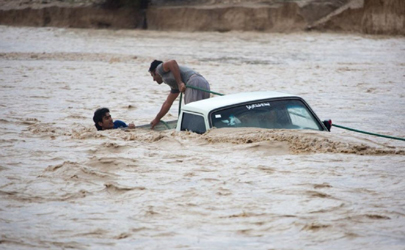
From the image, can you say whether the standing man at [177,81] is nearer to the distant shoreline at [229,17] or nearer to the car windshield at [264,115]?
the car windshield at [264,115]

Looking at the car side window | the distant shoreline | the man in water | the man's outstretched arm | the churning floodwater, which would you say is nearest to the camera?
the churning floodwater

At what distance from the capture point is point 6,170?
23.7ft

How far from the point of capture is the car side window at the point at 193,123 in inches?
299

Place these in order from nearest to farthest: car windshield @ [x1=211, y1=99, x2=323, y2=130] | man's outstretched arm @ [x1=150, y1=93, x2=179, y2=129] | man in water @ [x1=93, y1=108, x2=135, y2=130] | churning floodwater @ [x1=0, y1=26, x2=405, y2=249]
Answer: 1. churning floodwater @ [x1=0, y1=26, x2=405, y2=249]
2. car windshield @ [x1=211, y1=99, x2=323, y2=130]
3. man in water @ [x1=93, y1=108, x2=135, y2=130]
4. man's outstretched arm @ [x1=150, y1=93, x2=179, y2=129]

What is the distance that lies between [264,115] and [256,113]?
98mm

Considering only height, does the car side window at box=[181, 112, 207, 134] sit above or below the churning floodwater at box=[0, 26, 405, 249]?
above

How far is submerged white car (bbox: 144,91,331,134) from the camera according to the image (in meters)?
7.40

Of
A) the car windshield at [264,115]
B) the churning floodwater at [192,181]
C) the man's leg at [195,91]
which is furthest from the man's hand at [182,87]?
the car windshield at [264,115]

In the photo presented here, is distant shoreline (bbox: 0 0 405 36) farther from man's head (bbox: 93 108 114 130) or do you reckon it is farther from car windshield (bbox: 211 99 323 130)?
car windshield (bbox: 211 99 323 130)

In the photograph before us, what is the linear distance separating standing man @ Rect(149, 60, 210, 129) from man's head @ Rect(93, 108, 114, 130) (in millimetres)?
622

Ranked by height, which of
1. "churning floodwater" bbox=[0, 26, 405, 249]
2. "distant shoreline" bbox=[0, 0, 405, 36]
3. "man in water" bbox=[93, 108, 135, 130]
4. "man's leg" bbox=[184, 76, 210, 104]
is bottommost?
"churning floodwater" bbox=[0, 26, 405, 249]

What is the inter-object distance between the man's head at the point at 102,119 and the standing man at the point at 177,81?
0.62 meters

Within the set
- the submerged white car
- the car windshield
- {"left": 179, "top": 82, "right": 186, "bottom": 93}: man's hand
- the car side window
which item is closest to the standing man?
{"left": 179, "top": 82, "right": 186, "bottom": 93}: man's hand

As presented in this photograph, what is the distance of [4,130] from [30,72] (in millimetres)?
8644
